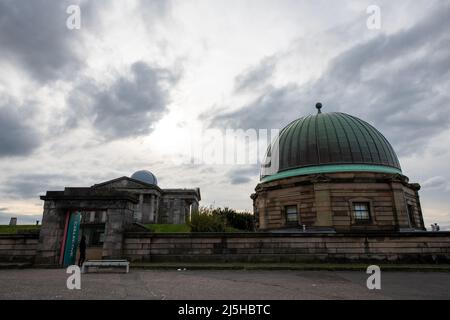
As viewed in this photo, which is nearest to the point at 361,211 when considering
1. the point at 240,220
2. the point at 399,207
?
the point at 399,207

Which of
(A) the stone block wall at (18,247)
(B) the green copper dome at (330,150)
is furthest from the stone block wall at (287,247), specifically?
(B) the green copper dome at (330,150)

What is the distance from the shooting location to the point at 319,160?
2403cm

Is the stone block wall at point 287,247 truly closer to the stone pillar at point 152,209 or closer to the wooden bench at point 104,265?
the wooden bench at point 104,265

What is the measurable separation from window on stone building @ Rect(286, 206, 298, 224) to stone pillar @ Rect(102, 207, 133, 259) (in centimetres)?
1409

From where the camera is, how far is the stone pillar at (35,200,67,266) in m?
14.3

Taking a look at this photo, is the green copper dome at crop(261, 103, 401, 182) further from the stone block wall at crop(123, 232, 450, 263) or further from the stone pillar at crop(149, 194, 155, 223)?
the stone pillar at crop(149, 194, 155, 223)

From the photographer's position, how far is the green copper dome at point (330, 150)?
23.6 meters

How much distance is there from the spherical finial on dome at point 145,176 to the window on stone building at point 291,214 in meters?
36.4

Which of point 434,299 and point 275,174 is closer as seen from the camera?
point 434,299

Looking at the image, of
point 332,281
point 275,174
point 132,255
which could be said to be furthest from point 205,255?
point 275,174

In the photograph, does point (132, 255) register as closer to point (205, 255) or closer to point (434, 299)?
point (205, 255)

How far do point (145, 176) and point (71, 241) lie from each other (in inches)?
1610

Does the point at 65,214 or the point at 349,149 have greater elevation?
the point at 349,149
